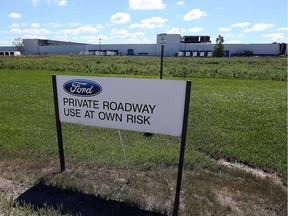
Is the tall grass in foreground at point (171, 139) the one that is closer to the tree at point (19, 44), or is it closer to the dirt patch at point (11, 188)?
the dirt patch at point (11, 188)

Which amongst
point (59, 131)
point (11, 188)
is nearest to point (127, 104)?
point (59, 131)

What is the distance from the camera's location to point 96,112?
371cm

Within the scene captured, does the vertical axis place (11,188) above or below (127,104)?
below

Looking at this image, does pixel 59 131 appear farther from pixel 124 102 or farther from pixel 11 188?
pixel 124 102

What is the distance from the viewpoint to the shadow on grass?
3085 mm

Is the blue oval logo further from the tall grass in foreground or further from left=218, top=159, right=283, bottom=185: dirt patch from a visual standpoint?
left=218, top=159, right=283, bottom=185: dirt patch

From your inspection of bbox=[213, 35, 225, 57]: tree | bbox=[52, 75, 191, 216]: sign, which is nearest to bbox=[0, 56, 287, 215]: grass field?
bbox=[52, 75, 191, 216]: sign

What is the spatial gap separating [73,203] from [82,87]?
5.10 feet

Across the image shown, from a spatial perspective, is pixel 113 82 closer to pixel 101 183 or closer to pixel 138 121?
pixel 138 121

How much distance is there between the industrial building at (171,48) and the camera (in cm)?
8219

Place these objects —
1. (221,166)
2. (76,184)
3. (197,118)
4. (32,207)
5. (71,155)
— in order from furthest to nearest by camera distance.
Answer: (197,118) < (71,155) < (221,166) < (76,184) < (32,207)

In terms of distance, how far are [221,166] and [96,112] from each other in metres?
2.27

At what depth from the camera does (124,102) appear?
3.48 m

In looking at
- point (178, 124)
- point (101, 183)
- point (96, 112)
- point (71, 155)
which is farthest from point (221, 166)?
point (71, 155)
